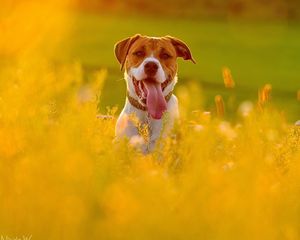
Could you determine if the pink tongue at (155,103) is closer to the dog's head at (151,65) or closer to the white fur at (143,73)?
the dog's head at (151,65)

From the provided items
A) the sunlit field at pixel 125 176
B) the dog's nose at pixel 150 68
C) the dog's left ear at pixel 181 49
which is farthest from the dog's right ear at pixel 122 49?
the sunlit field at pixel 125 176

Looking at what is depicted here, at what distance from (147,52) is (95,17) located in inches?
1102

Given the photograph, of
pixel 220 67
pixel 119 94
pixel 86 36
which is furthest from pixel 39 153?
pixel 86 36

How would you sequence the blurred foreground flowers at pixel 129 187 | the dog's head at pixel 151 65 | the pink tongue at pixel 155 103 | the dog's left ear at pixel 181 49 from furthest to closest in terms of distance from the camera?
the dog's left ear at pixel 181 49
the dog's head at pixel 151 65
the pink tongue at pixel 155 103
the blurred foreground flowers at pixel 129 187

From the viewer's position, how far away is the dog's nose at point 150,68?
21.9 feet

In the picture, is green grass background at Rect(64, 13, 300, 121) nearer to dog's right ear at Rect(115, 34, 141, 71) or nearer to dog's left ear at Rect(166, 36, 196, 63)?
dog's left ear at Rect(166, 36, 196, 63)

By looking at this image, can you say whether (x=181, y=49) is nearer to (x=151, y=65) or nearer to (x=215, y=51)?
(x=151, y=65)

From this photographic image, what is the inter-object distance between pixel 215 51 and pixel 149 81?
20729mm

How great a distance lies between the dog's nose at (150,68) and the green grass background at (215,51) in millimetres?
7503

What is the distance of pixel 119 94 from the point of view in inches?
683

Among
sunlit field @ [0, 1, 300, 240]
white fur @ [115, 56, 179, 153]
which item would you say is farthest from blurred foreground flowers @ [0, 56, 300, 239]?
white fur @ [115, 56, 179, 153]

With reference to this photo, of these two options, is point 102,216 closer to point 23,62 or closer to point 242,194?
point 242,194

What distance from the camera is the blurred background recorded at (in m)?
18.7

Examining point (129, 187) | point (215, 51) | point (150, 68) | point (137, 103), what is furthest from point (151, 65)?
point (215, 51)
